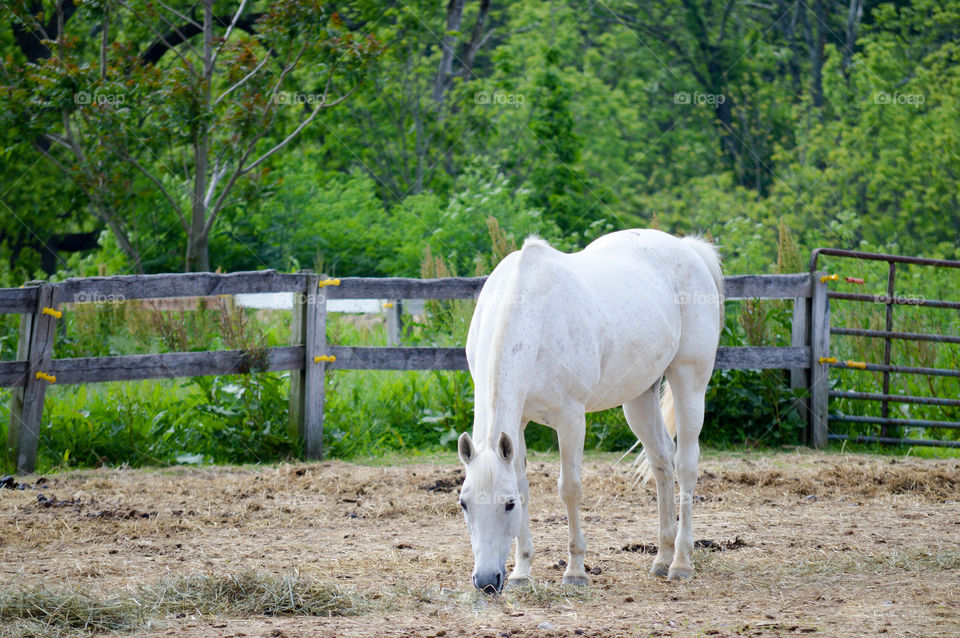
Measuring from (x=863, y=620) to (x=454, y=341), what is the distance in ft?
17.3

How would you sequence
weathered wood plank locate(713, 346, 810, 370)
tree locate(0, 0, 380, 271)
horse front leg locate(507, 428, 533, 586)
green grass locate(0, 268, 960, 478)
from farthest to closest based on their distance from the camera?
tree locate(0, 0, 380, 271), weathered wood plank locate(713, 346, 810, 370), green grass locate(0, 268, 960, 478), horse front leg locate(507, 428, 533, 586)

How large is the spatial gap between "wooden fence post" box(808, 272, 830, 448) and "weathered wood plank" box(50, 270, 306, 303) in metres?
4.36

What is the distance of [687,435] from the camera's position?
4953 millimetres

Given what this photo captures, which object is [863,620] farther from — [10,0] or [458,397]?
[10,0]

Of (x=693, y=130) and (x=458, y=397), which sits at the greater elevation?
(x=693, y=130)

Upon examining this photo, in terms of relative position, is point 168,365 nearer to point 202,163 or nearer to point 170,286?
point 170,286

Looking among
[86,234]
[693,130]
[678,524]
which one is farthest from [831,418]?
Answer: [693,130]

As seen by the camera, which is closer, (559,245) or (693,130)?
(559,245)

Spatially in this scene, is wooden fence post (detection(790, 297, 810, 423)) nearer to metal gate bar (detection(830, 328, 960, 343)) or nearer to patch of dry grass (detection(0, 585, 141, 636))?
metal gate bar (detection(830, 328, 960, 343))

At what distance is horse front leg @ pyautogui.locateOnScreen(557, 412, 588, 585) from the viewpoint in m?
4.32

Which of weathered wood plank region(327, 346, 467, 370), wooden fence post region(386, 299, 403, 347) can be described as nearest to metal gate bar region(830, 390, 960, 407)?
weathered wood plank region(327, 346, 467, 370)

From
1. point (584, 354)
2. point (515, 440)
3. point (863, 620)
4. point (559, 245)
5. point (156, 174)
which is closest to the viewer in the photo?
point (863, 620)

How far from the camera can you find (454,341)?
27.9 feet

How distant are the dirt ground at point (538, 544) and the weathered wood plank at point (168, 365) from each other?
0.69 m
